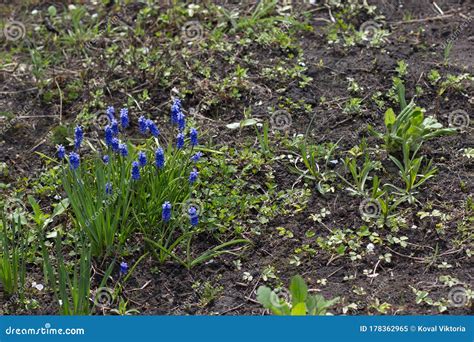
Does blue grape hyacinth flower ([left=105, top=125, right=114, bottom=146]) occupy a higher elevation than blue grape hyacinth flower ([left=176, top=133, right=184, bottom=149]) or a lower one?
higher

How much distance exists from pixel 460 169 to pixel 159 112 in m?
1.65

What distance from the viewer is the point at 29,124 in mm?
4711

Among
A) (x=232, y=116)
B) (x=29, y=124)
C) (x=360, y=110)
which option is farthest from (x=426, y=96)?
(x=29, y=124)

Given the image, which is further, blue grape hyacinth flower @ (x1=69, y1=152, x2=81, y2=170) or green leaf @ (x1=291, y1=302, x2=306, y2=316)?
blue grape hyacinth flower @ (x1=69, y1=152, x2=81, y2=170)

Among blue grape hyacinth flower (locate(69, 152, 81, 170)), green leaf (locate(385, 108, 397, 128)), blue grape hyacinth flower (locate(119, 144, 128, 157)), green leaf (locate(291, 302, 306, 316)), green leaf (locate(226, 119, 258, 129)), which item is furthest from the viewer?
green leaf (locate(226, 119, 258, 129))

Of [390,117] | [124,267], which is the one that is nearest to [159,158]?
[124,267]

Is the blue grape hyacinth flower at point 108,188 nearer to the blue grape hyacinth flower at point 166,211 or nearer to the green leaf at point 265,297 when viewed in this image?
the blue grape hyacinth flower at point 166,211

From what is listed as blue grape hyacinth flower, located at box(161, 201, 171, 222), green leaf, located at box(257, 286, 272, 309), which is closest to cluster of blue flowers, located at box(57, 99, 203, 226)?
blue grape hyacinth flower, located at box(161, 201, 171, 222)

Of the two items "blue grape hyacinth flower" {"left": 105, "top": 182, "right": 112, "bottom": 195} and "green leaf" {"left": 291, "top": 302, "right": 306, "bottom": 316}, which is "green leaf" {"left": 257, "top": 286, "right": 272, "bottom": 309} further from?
"blue grape hyacinth flower" {"left": 105, "top": 182, "right": 112, "bottom": 195}

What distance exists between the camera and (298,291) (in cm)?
327

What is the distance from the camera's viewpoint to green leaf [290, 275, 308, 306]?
→ 3.27m

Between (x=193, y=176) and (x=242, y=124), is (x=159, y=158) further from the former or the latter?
(x=242, y=124)

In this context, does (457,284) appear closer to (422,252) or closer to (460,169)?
(422,252)

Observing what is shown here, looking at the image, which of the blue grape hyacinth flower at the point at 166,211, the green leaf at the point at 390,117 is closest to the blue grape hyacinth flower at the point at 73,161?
the blue grape hyacinth flower at the point at 166,211
